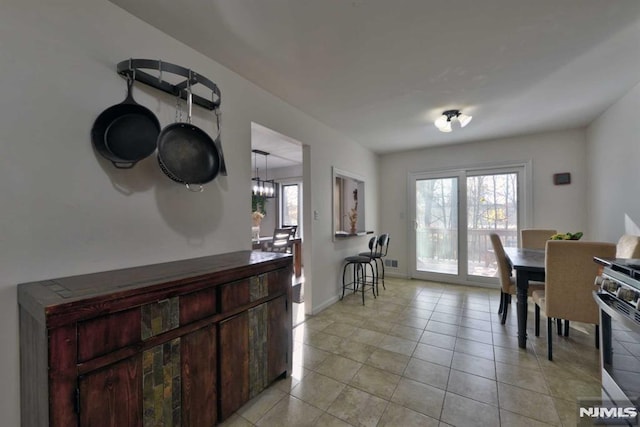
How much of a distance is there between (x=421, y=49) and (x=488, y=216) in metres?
3.45

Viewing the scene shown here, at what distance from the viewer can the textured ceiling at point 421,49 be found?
1.56 meters

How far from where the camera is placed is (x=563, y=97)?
276 cm

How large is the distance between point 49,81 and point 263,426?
7.25 ft

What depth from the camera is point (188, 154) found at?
1753 millimetres

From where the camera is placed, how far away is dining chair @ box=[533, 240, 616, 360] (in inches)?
79.0

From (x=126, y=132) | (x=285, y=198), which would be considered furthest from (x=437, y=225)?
(x=126, y=132)

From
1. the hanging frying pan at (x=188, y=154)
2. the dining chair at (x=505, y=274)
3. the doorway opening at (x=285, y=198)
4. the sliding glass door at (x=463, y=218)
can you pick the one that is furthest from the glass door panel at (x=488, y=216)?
the hanging frying pan at (x=188, y=154)

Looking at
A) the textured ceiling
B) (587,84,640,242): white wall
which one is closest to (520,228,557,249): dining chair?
(587,84,640,242): white wall

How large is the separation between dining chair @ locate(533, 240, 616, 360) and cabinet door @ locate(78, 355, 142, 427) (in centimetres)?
288

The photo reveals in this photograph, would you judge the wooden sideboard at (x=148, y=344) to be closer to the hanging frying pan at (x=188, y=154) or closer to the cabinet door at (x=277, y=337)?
the cabinet door at (x=277, y=337)

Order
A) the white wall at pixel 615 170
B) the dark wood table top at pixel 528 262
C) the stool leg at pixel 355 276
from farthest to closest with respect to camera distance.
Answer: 1. the stool leg at pixel 355 276
2. the white wall at pixel 615 170
3. the dark wood table top at pixel 528 262

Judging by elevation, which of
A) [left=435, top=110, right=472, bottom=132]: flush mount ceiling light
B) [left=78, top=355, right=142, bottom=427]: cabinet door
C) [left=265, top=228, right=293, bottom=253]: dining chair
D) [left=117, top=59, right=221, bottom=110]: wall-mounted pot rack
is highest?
[left=435, top=110, right=472, bottom=132]: flush mount ceiling light

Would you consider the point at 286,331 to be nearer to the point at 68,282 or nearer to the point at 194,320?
the point at 194,320

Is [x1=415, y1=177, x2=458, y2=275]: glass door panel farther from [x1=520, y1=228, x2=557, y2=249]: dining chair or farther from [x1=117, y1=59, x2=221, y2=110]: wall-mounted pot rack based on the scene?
[x1=117, y1=59, x2=221, y2=110]: wall-mounted pot rack
